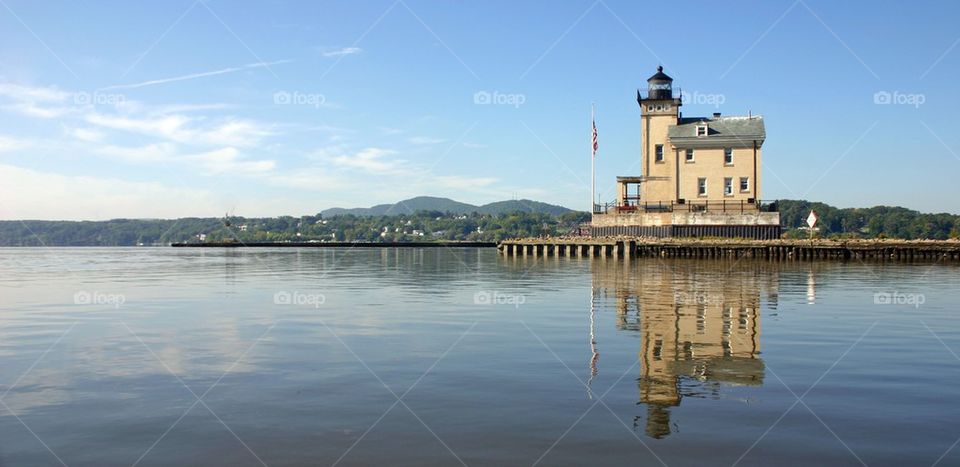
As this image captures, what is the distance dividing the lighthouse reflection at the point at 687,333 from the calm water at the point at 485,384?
86mm

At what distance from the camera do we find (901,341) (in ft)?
58.4

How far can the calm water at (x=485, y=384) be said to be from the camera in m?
9.00

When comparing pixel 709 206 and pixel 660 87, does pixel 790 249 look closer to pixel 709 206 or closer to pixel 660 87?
pixel 709 206

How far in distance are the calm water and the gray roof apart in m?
51.8

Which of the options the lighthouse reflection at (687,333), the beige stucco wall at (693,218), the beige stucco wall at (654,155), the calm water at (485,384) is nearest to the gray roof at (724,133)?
the beige stucco wall at (654,155)

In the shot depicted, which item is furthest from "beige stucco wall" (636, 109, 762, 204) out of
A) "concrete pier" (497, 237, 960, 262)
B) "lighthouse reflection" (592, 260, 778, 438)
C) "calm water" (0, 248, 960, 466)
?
"calm water" (0, 248, 960, 466)

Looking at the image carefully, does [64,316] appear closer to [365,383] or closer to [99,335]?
[99,335]

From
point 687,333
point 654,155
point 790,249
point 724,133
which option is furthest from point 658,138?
point 687,333

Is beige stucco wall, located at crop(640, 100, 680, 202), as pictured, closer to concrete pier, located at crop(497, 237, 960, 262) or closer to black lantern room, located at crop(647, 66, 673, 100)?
black lantern room, located at crop(647, 66, 673, 100)

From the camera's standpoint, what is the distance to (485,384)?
1264 centimetres

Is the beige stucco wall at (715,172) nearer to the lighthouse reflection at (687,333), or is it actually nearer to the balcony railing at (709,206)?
the balcony railing at (709,206)

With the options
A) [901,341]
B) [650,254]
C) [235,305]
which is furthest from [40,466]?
[650,254]

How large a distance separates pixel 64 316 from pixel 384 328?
11084mm

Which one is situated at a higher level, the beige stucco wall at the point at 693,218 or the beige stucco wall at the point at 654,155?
the beige stucco wall at the point at 654,155
